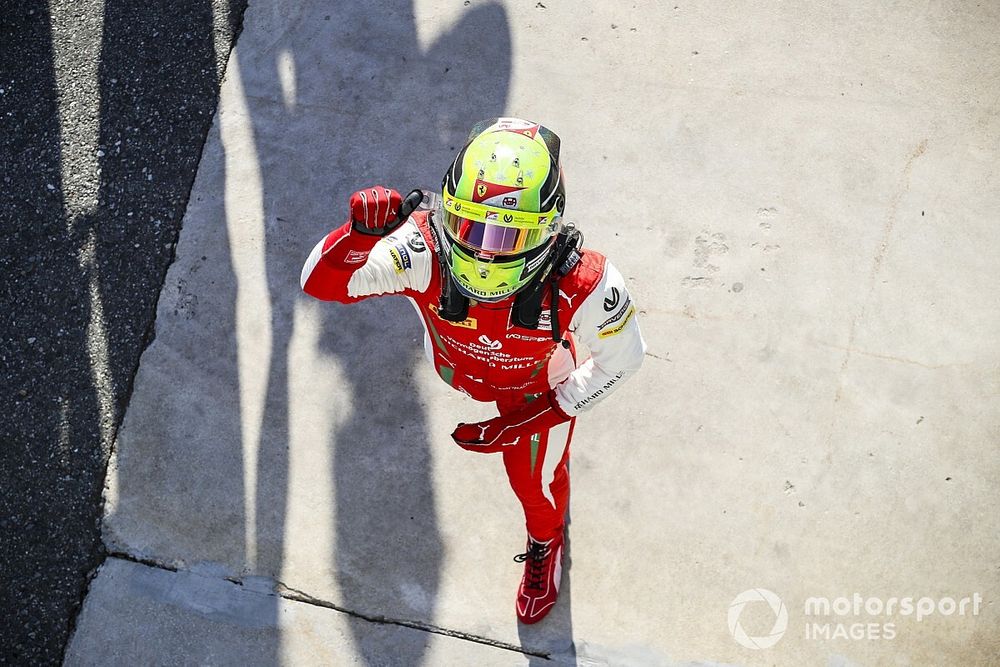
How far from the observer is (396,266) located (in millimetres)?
3439

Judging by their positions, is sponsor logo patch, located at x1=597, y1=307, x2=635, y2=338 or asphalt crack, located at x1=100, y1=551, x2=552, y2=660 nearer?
sponsor logo patch, located at x1=597, y1=307, x2=635, y2=338

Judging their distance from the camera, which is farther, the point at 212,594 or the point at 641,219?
the point at 641,219

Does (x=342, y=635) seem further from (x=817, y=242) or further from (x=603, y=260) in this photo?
(x=817, y=242)

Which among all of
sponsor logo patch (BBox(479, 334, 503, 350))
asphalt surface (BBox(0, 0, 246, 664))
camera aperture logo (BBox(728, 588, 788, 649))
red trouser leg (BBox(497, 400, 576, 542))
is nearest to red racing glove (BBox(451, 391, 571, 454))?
red trouser leg (BBox(497, 400, 576, 542))

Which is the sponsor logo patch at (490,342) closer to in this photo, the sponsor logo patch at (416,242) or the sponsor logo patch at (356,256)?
the sponsor logo patch at (416,242)

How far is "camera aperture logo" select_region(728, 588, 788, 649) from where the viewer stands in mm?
4361

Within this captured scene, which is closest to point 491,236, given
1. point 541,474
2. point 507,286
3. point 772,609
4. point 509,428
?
point 507,286

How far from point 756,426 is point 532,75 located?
8.60ft

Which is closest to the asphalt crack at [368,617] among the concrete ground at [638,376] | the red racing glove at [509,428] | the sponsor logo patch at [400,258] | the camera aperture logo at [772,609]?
the concrete ground at [638,376]

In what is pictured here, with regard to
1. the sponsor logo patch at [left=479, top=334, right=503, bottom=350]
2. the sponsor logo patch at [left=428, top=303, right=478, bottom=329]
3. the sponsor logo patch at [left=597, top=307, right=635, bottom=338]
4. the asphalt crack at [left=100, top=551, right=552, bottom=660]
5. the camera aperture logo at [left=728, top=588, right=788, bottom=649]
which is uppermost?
the sponsor logo patch at [left=597, top=307, right=635, bottom=338]

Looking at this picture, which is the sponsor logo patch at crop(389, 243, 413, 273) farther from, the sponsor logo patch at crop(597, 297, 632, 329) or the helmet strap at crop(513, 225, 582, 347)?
the sponsor logo patch at crop(597, 297, 632, 329)

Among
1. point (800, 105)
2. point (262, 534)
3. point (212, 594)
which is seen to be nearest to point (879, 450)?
point (800, 105)

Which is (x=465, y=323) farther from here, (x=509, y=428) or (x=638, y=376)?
(x=638, y=376)

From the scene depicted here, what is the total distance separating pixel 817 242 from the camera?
5031mm
